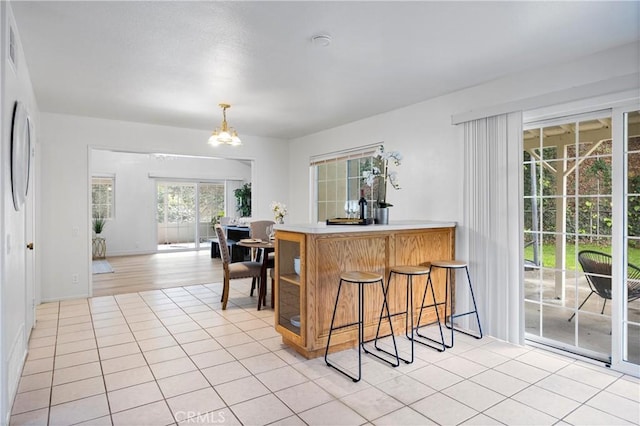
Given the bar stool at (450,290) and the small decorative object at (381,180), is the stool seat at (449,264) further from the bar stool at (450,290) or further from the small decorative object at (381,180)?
the small decorative object at (381,180)

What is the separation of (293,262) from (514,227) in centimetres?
204

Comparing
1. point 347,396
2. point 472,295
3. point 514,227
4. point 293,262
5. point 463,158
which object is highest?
point 463,158

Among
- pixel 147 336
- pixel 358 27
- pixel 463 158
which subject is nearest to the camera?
pixel 358 27

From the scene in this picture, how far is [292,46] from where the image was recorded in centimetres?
289

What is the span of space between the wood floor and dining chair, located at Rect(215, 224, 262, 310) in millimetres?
1740

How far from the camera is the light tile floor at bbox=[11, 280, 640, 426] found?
2.26m

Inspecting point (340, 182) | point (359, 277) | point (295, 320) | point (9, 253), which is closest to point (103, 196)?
point (340, 182)

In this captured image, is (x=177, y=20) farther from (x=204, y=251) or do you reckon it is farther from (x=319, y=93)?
(x=204, y=251)

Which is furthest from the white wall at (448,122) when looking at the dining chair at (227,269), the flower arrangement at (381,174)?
the dining chair at (227,269)

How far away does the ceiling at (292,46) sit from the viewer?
93.0 inches

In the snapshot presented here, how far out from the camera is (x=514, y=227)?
3428mm

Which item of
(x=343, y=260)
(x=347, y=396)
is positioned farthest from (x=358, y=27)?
(x=347, y=396)

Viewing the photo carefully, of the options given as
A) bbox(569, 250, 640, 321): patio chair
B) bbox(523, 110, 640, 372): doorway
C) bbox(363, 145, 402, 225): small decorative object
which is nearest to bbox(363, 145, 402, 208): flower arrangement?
bbox(363, 145, 402, 225): small decorative object

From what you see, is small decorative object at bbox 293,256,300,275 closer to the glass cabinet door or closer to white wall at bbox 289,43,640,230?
the glass cabinet door
